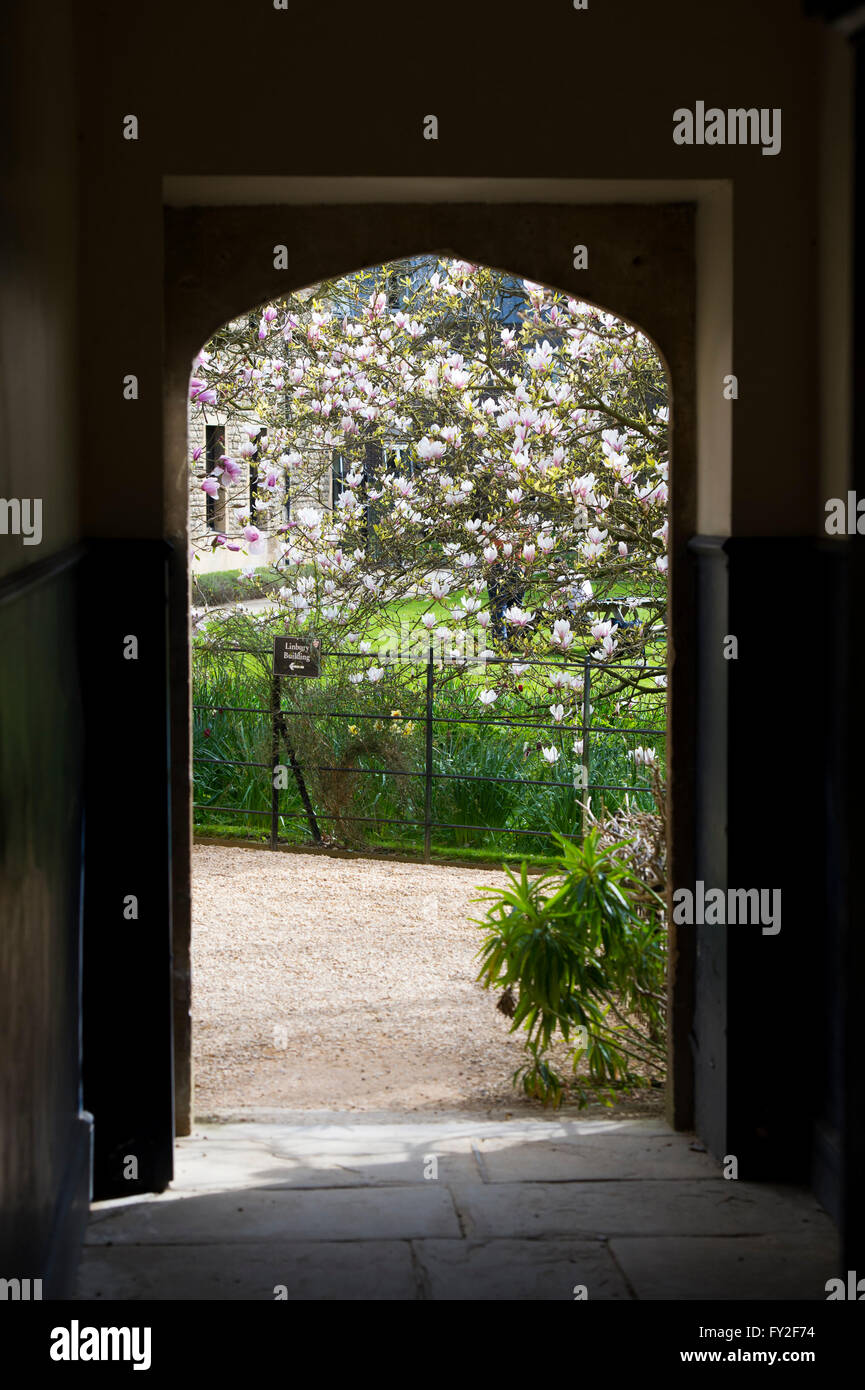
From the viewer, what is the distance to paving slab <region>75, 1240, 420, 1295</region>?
3.32 metres

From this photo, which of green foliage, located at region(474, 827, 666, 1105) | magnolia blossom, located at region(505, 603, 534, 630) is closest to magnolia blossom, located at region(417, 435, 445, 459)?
magnolia blossom, located at region(505, 603, 534, 630)

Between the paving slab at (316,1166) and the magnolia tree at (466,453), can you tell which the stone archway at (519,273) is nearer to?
the paving slab at (316,1166)

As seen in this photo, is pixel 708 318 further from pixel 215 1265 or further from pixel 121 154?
pixel 215 1265

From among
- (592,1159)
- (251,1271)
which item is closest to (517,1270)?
(251,1271)

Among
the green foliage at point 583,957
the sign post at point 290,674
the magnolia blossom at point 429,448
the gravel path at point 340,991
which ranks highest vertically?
the magnolia blossom at point 429,448

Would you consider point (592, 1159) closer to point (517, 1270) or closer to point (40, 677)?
point (517, 1270)

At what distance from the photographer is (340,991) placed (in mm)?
6625

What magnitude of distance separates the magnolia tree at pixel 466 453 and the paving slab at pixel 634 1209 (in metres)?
3.45

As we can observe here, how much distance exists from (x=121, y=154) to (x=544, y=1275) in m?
2.98

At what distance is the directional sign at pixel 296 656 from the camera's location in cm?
873

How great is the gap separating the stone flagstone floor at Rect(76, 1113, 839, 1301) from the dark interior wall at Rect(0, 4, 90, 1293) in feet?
0.91

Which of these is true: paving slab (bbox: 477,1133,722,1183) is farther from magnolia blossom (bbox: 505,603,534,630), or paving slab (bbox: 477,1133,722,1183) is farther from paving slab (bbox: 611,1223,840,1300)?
magnolia blossom (bbox: 505,603,534,630)

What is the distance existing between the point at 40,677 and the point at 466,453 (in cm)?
498

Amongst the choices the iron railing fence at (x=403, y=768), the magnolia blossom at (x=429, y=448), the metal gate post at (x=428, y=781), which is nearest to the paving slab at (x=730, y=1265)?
the iron railing fence at (x=403, y=768)
